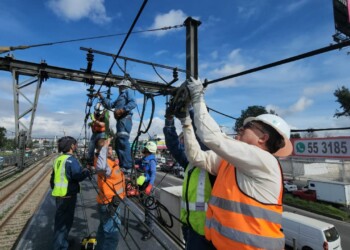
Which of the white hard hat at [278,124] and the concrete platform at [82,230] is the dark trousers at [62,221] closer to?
the concrete platform at [82,230]

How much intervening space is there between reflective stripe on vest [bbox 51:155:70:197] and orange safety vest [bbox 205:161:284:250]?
3.47 metres

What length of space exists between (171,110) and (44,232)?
14.4ft

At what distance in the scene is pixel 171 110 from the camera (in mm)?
2568

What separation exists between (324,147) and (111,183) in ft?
67.4

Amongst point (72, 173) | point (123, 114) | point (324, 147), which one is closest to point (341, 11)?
point (324, 147)

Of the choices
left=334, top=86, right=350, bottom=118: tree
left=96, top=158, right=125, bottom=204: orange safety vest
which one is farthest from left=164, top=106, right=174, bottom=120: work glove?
left=334, top=86, right=350, bottom=118: tree

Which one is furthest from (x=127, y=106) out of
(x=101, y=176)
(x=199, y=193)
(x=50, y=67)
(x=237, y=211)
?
(x=50, y=67)

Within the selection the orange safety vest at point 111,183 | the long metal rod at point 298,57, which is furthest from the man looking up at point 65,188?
the long metal rod at point 298,57

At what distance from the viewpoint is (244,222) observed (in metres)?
1.51

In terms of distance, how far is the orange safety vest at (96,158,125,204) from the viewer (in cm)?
423

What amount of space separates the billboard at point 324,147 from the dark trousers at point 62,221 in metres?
19.8

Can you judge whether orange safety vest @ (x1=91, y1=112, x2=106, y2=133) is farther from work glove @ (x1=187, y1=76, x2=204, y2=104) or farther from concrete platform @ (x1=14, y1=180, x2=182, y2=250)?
work glove @ (x1=187, y1=76, x2=204, y2=104)

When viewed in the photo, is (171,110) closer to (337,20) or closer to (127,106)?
(127,106)

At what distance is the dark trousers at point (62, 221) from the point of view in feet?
13.6
